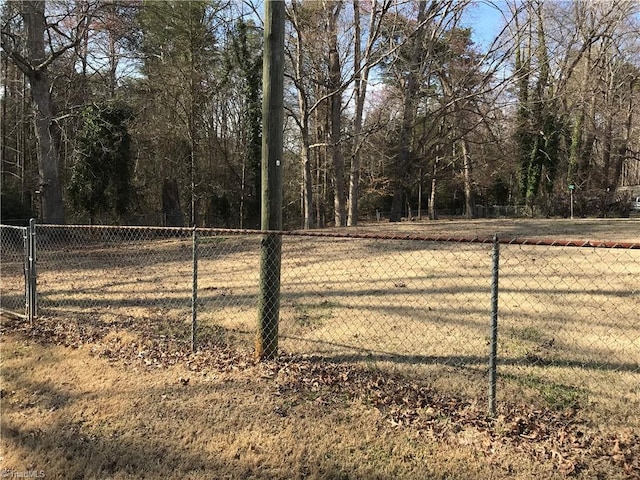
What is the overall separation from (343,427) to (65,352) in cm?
316

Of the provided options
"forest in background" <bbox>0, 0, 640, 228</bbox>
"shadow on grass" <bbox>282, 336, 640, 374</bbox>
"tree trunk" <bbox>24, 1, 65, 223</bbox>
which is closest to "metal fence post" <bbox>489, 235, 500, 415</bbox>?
"shadow on grass" <bbox>282, 336, 640, 374</bbox>

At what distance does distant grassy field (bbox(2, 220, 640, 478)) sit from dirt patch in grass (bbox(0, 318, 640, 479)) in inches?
0.6

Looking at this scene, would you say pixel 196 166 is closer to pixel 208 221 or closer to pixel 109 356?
pixel 208 221

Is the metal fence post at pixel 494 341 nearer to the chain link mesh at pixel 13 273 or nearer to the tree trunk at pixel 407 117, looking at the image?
the chain link mesh at pixel 13 273

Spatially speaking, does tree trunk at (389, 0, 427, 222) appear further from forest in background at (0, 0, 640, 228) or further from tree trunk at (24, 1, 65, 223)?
tree trunk at (24, 1, 65, 223)

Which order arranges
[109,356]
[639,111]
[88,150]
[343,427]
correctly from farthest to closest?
1. [639,111]
2. [88,150]
3. [109,356]
4. [343,427]

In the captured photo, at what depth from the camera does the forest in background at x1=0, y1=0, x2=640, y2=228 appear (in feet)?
56.1

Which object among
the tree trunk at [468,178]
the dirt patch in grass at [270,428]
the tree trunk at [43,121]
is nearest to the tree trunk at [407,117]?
the tree trunk at [468,178]

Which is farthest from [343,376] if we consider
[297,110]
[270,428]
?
[297,110]

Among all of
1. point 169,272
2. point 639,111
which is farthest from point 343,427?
point 639,111

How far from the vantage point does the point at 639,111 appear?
3366 cm

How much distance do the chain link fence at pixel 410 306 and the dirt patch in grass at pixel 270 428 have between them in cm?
42

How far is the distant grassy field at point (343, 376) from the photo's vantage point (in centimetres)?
318

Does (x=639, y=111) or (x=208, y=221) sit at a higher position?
(x=639, y=111)
